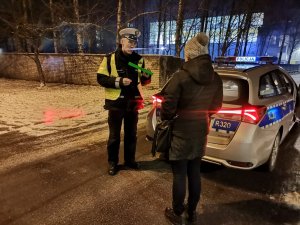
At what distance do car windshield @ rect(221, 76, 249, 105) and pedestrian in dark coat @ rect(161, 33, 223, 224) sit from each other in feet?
3.29

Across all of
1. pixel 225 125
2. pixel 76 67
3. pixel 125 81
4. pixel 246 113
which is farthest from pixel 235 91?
pixel 76 67

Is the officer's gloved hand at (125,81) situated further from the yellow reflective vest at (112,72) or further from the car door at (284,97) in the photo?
the car door at (284,97)

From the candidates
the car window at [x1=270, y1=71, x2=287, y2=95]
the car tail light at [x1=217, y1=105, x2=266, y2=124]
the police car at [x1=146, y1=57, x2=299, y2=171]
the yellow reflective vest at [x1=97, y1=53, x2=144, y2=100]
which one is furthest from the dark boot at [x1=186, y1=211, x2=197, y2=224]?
the car window at [x1=270, y1=71, x2=287, y2=95]

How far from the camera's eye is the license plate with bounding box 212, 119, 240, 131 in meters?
3.45

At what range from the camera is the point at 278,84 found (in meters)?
4.41

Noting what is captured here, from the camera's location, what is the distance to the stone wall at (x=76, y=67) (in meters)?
12.4

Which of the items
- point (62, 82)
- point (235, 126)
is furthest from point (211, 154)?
point (62, 82)

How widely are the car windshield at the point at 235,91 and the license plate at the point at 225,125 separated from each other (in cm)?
27

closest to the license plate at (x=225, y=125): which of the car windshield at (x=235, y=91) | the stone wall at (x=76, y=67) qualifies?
the car windshield at (x=235, y=91)

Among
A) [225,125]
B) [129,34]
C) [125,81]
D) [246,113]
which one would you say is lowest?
[225,125]

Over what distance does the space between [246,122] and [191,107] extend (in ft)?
4.11

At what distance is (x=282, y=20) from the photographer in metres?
37.4

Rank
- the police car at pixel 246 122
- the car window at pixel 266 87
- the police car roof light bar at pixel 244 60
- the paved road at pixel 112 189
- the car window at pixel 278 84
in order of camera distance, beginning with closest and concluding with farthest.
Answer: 1. the paved road at pixel 112 189
2. the police car at pixel 246 122
3. the car window at pixel 266 87
4. the car window at pixel 278 84
5. the police car roof light bar at pixel 244 60

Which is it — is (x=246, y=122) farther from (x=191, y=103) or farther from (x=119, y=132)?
(x=119, y=132)
